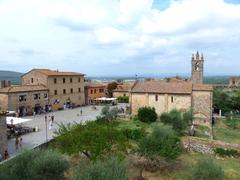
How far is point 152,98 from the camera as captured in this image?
43.7 metres

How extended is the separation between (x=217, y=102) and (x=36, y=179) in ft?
146

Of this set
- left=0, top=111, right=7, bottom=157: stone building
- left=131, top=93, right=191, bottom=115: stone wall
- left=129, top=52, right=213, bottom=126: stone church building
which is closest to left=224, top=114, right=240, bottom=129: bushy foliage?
left=129, top=52, right=213, bottom=126: stone church building

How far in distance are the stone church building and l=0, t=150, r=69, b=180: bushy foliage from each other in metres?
28.4

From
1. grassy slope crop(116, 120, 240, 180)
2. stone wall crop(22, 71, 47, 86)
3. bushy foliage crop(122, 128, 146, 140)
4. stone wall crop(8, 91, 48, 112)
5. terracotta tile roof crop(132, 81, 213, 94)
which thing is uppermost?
stone wall crop(22, 71, 47, 86)

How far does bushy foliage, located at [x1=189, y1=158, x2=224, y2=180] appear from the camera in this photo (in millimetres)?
17891

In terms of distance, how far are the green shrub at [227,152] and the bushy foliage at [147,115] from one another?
37.7 ft

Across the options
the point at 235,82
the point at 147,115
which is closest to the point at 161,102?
the point at 147,115

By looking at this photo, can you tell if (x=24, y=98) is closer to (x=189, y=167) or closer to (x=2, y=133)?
(x=2, y=133)

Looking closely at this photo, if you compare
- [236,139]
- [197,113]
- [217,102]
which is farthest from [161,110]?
[217,102]

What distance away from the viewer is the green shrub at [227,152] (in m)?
30.0

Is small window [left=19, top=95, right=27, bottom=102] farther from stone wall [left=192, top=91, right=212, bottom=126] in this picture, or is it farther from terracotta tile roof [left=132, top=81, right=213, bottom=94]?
stone wall [left=192, top=91, right=212, bottom=126]

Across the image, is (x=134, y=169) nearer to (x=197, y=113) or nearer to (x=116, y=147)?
(x=116, y=147)

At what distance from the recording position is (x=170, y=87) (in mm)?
43312

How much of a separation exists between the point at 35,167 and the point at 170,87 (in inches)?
1223
